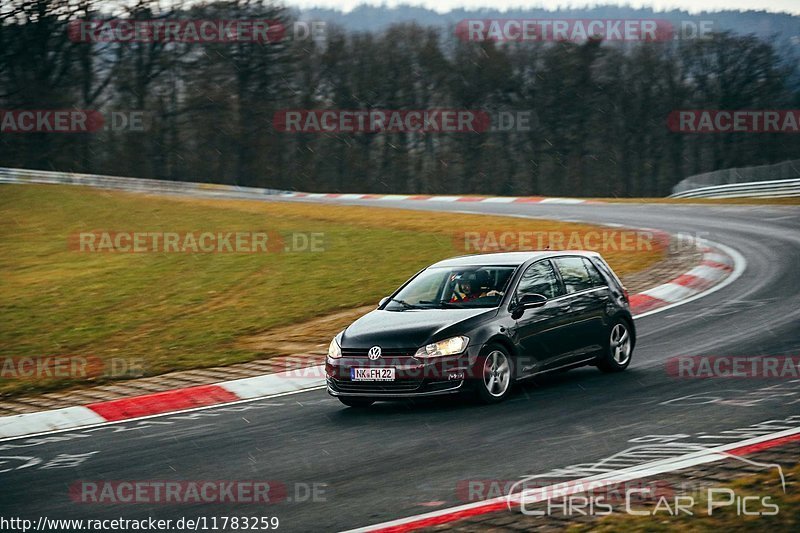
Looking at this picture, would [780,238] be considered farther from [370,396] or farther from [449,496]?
[449,496]

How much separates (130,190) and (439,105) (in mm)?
35143

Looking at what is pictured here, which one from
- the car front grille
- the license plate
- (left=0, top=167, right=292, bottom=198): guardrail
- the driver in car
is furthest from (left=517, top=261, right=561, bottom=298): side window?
(left=0, top=167, right=292, bottom=198): guardrail

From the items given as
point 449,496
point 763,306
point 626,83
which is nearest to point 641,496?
point 449,496

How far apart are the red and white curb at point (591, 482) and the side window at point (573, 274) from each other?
3.80 meters

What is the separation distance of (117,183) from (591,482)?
3661cm

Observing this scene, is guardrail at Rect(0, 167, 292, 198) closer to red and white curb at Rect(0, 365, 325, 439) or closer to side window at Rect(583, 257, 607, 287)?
red and white curb at Rect(0, 365, 325, 439)

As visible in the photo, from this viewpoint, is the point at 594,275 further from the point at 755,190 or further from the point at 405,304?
the point at 755,190

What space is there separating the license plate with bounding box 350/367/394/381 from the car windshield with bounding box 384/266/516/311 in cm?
110

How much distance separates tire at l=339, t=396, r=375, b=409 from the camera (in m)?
10.2

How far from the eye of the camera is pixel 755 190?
125 feet

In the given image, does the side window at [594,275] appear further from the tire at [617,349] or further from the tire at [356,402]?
the tire at [356,402]

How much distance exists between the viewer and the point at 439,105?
7106 cm

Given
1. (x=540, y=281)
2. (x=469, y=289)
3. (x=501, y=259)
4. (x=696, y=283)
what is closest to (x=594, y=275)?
(x=540, y=281)

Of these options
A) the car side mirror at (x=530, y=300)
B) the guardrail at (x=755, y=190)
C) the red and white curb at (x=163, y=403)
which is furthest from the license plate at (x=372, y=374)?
the guardrail at (x=755, y=190)
